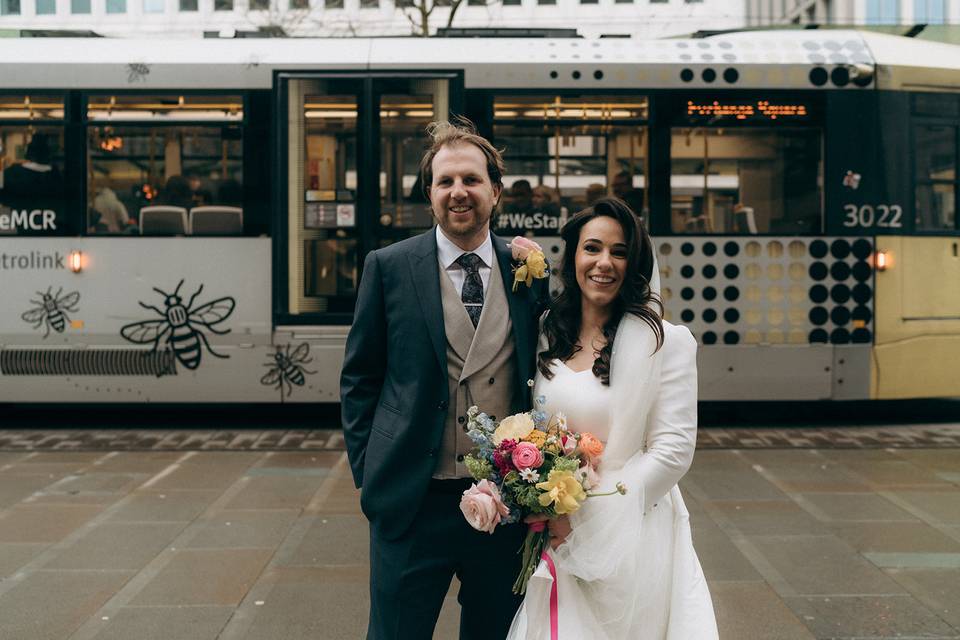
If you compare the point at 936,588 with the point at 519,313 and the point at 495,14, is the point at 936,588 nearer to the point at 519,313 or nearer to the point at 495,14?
the point at 519,313

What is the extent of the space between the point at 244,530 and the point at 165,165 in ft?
15.0

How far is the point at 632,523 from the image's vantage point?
294cm

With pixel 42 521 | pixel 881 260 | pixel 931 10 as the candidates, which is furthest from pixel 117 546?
pixel 931 10

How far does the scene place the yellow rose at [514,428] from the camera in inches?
112

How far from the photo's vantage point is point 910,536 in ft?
20.4

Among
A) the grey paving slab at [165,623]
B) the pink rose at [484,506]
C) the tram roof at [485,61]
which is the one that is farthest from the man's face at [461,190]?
the tram roof at [485,61]

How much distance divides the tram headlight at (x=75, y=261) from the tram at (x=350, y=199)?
1.1 inches

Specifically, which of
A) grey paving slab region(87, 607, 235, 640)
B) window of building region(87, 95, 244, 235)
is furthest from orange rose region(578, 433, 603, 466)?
window of building region(87, 95, 244, 235)

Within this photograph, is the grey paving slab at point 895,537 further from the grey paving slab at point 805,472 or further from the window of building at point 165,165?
the window of building at point 165,165

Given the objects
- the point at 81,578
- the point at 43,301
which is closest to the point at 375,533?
the point at 81,578

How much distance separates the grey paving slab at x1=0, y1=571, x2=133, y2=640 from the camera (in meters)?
4.67

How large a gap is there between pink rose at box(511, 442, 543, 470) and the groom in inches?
12.9

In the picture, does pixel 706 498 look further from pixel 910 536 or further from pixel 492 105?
pixel 492 105

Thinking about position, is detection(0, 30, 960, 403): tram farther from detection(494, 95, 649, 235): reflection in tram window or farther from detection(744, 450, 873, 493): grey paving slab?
detection(744, 450, 873, 493): grey paving slab
